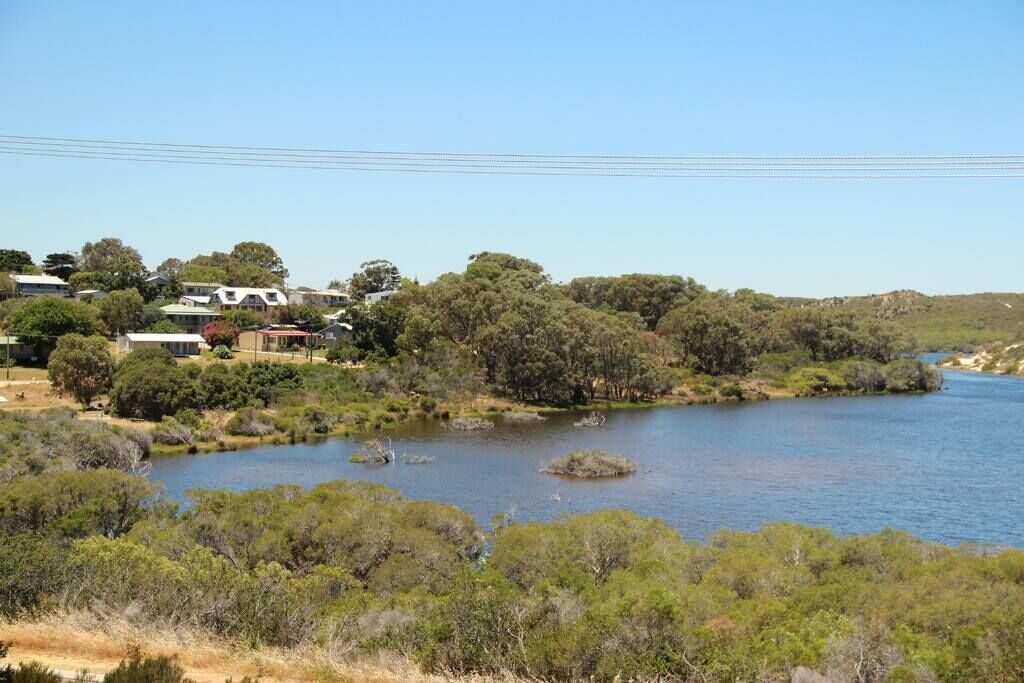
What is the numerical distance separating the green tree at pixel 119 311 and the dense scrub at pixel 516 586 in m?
53.8

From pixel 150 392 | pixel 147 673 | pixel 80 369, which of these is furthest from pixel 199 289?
pixel 147 673

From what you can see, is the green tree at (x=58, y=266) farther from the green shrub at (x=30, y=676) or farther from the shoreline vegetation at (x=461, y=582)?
the green shrub at (x=30, y=676)

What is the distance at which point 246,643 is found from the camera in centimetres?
1270

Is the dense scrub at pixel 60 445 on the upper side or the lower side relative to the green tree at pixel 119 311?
lower

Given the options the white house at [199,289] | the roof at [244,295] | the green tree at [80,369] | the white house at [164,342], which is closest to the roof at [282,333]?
the white house at [164,342]

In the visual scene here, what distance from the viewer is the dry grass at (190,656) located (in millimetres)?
11359

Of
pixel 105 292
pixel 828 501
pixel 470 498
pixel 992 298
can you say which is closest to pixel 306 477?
pixel 470 498

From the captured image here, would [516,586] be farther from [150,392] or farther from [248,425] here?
[150,392]

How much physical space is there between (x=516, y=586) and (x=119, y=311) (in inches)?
2563

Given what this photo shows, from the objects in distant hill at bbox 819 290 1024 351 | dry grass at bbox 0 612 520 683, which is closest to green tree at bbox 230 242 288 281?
distant hill at bbox 819 290 1024 351

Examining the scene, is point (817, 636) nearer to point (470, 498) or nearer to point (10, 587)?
point (10, 587)

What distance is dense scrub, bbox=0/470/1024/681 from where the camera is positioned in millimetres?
12586

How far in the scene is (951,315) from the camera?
536ft

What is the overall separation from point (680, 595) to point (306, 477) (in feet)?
92.3
